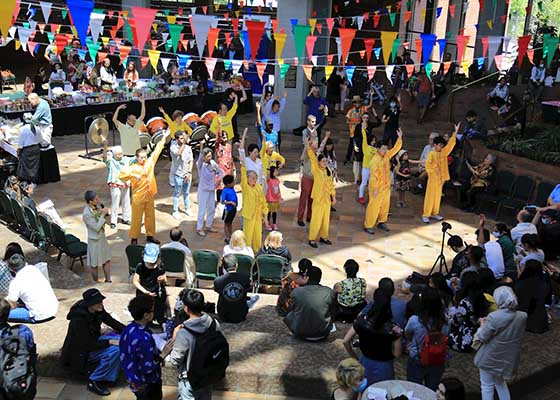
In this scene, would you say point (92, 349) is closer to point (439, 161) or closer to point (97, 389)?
point (97, 389)

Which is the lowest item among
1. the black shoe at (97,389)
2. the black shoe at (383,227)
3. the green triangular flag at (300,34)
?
the black shoe at (383,227)

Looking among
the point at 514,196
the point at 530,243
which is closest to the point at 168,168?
the point at 514,196

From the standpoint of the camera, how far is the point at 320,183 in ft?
36.4

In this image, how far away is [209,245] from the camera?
37.1 feet

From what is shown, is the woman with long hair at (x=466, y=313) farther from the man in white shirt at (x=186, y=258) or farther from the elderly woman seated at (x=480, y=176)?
the elderly woman seated at (x=480, y=176)

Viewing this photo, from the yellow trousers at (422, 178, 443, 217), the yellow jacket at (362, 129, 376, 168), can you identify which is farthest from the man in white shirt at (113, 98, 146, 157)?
the yellow trousers at (422, 178, 443, 217)

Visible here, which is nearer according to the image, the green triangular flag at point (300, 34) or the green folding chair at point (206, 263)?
the green folding chair at point (206, 263)

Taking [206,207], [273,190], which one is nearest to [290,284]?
[273,190]

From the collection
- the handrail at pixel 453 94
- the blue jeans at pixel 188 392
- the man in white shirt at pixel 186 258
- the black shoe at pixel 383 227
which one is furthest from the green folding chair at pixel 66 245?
the handrail at pixel 453 94

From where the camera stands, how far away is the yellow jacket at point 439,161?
40.6 feet

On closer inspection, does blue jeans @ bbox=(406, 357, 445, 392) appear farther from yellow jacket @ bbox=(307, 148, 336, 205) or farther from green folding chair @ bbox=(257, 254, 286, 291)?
yellow jacket @ bbox=(307, 148, 336, 205)

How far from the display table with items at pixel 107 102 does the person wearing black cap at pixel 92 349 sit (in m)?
A: 10.5

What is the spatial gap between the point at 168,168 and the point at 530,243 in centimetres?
938

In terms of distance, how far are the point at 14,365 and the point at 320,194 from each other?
6.50 meters
